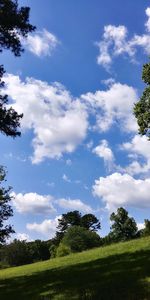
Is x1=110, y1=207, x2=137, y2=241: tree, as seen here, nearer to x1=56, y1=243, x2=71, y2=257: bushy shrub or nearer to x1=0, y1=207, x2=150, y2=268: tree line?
x1=0, y1=207, x2=150, y2=268: tree line

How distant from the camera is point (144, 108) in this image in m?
49.2

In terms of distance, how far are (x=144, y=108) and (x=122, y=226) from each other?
363 ft

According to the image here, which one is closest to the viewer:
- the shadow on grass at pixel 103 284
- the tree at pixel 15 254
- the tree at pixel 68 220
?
the shadow on grass at pixel 103 284

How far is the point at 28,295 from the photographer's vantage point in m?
22.8

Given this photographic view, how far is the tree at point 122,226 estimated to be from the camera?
510ft

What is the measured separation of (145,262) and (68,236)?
121 m

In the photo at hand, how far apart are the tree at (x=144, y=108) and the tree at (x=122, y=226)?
110 meters

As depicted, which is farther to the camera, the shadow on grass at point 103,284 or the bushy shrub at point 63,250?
the bushy shrub at point 63,250

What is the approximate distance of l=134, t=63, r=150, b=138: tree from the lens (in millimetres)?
48406

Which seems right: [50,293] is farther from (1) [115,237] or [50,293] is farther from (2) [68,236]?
(1) [115,237]

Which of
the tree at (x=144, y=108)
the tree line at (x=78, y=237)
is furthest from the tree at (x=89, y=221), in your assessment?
the tree at (x=144, y=108)

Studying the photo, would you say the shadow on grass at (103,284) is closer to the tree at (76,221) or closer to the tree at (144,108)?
the tree at (144,108)

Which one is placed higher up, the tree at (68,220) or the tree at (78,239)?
the tree at (68,220)

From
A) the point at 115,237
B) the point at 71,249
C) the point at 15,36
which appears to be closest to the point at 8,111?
the point at 15,36
